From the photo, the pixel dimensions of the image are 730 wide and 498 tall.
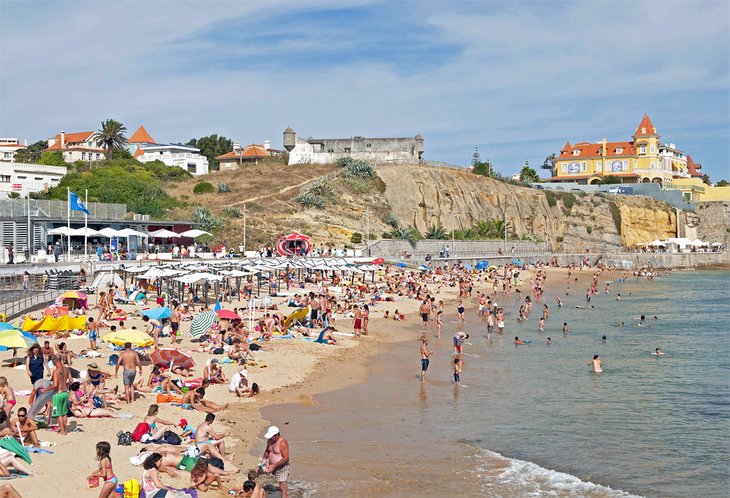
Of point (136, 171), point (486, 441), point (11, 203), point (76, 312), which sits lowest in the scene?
point (486, 441)

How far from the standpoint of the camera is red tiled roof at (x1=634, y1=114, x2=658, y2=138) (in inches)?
4067

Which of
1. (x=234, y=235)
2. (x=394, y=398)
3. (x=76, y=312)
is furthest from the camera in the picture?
(x=234, y=235)

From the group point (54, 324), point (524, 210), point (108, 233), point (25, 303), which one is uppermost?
point (524, 210)

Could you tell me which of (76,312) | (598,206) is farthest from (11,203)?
(598,206)

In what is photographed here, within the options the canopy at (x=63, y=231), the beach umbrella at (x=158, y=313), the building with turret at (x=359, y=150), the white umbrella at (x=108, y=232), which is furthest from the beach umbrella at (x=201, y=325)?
the building with turret at (x=359, y=150)

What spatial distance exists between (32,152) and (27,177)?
100ft

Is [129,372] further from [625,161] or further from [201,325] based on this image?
[625,161]

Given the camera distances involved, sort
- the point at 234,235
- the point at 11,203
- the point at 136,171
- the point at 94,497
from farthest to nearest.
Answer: the point at 136,171, the point at 234,235, the point at 11,203, the point at 94,497

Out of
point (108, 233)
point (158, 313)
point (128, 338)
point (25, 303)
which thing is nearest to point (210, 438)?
point (128, 338)

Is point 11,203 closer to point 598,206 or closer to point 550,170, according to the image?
point 598,206

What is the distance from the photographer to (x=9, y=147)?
315 feet

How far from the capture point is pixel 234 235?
2114 inches

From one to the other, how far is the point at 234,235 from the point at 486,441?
41494 mm

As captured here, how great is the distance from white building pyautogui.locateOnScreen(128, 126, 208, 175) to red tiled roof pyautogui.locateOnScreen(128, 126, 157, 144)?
111 centimetres
